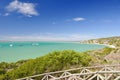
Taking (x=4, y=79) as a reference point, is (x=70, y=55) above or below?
above

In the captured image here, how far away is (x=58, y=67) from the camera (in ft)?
48.6

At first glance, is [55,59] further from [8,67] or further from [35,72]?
[8,67]

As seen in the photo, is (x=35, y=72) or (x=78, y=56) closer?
(x=35, y=72)

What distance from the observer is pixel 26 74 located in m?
14.1

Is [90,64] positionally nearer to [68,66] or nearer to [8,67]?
[68,66]

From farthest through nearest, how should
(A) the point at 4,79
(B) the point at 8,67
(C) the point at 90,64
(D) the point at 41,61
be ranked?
(B) the point at 8,67 → (C) the point at 90,64 → (D) the point at 41,61 → (A) the point at 4,79

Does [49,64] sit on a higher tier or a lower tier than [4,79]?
higher

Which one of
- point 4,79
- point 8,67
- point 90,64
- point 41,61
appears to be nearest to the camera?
point 4,79

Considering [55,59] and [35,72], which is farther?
[55,59]

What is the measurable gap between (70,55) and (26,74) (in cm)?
417

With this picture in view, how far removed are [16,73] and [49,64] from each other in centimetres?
269

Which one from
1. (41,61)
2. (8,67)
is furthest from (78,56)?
(8,67)

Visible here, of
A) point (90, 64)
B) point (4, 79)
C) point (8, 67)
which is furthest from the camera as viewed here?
point (8, 67)

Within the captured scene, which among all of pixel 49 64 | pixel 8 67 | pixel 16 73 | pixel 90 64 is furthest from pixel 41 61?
pixel 8 67
